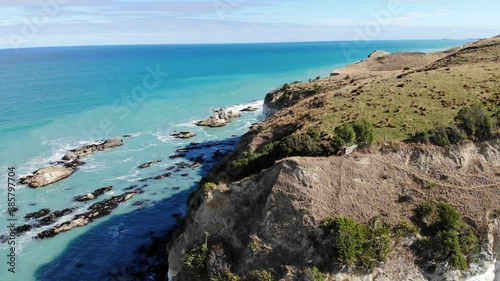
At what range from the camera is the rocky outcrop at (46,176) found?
58.2m

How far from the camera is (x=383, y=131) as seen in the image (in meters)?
35.2

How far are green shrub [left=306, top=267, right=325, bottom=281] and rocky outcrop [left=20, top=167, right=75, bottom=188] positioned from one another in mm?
47094

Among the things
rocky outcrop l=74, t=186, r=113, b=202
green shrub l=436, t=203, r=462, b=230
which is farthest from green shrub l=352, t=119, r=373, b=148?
rocky outcrop l=74, t=186, r=113, b=202

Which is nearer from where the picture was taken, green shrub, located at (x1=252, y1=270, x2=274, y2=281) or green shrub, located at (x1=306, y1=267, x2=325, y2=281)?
green shrub, located at (x1=306, y1=267, x2=325, y2=281)

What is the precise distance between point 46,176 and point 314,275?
48965 millimetres

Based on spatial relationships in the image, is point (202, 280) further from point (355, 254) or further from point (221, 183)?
point (355, 254)

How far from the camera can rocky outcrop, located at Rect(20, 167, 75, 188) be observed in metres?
58.2

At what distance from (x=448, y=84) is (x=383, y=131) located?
15746 millimetres

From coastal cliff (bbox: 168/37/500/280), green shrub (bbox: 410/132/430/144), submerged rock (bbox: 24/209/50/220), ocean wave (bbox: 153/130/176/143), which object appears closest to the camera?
coastal cliff (bbox: 168/37/500/280)

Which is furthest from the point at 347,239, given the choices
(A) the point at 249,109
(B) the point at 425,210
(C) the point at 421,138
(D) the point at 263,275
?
(A) the point at 249,109

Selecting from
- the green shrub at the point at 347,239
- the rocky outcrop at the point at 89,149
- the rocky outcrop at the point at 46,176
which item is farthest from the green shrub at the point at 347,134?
the rocky outcrop at the point at 89,149

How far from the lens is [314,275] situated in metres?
25.4

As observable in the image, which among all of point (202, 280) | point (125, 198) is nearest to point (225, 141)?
point (125, 198)

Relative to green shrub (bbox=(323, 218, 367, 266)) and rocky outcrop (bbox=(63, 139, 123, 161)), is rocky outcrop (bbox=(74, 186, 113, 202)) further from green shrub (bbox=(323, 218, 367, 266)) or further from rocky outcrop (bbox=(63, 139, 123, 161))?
green shrub (bbox=(323, 218, 367, 266))
